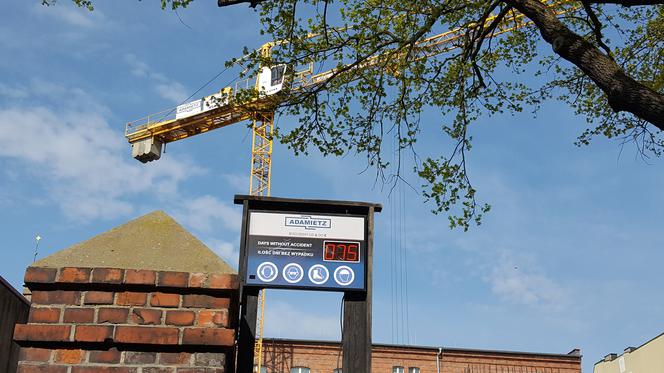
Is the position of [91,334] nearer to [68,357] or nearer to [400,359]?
[68,357]

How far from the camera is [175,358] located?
3.06m

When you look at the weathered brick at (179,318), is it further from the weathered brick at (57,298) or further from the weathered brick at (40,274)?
the weathered brick at (40,274)

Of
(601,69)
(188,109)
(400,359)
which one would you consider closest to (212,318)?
(601,69)

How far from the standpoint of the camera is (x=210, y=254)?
3.33m

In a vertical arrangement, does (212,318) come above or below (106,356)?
above

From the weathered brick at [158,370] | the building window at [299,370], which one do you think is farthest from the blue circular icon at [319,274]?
the building window at [299,370]

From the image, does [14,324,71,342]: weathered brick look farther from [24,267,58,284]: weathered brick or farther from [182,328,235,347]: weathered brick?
[182,328,235,347]: weathered brick

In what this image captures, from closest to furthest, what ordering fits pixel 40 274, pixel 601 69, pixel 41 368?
pixel 41 368, pixel 40 274, pixel 601 69

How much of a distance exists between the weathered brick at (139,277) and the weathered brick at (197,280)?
155 millimetres

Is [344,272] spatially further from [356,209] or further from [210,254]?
[210,254]

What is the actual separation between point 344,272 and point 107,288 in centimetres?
171

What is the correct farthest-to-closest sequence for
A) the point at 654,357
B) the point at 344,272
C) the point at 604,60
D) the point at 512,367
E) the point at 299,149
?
the point at 512,367 < the point at 654,357 < the point at 299,149 < the point at 604,60 < the point at 344,272

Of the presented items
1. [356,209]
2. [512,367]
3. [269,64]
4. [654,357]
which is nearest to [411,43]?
[269,64]

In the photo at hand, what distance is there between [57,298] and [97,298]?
0.17 m
